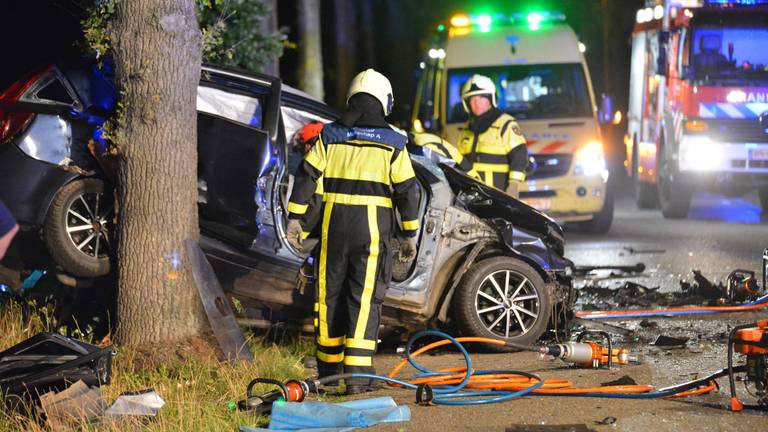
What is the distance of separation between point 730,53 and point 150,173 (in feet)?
31.6

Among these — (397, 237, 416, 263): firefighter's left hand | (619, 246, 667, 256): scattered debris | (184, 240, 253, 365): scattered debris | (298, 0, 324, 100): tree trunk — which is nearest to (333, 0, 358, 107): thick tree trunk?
(298, 0, 324, 100): tree trunk

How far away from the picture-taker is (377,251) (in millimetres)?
6238

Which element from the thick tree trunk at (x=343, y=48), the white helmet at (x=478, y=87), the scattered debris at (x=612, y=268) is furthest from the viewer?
the thick tree trunk at (x=343, y=48)

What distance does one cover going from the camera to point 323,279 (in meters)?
6.30

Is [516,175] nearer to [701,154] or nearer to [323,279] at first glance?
[323,279]

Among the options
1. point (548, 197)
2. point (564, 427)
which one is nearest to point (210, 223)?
point (564, 427)

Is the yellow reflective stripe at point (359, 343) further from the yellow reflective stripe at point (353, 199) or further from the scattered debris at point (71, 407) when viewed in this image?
the scattered debris at point (71, 407)

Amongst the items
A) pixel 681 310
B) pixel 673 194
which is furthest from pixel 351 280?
pixel 673 194

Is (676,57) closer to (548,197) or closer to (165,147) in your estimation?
(548,197)

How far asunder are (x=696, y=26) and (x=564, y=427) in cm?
1020

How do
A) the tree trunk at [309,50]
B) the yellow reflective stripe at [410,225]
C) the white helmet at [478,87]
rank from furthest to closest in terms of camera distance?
the tree trunk at [309,50] < the white helmet at [478,87] < the yellow reflective stripe at [410,225]

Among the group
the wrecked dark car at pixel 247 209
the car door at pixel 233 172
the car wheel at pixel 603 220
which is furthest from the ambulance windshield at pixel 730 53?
the car door at pixel 233 172

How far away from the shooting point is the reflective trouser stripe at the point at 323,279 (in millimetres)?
6270

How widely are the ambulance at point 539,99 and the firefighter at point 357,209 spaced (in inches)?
269
